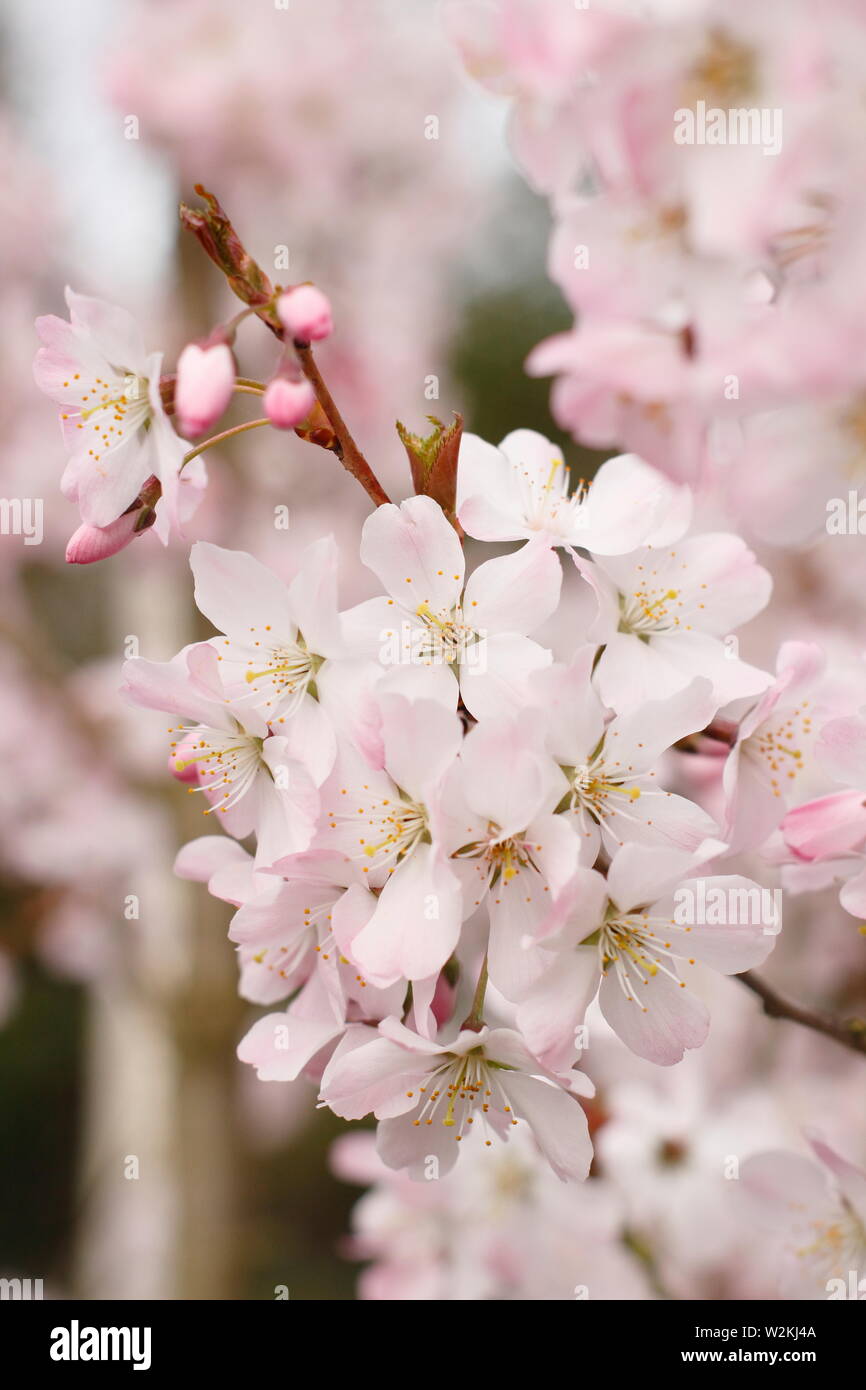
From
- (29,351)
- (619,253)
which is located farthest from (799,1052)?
(29,351)

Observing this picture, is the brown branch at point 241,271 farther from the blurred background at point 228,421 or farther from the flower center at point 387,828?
the blurred background at point 228,421

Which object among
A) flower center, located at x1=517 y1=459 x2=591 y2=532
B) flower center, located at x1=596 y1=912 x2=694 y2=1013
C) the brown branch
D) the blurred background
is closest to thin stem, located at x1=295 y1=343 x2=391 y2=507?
the brown branch

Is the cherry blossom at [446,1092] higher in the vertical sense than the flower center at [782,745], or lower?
lower

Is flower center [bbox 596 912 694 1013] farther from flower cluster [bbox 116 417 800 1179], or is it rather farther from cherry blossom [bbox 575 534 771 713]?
cherry blossom [bbox 575 534 771 713]

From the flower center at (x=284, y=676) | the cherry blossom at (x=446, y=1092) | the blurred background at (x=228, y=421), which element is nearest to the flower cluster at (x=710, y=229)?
the flower center at (x=284, y=676)

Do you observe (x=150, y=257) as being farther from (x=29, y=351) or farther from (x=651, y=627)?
(x=651, y=627)

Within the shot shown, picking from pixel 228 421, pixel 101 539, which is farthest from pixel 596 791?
pixel 228 421

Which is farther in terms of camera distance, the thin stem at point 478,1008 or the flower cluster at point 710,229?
the thin stem at point 478,1008
